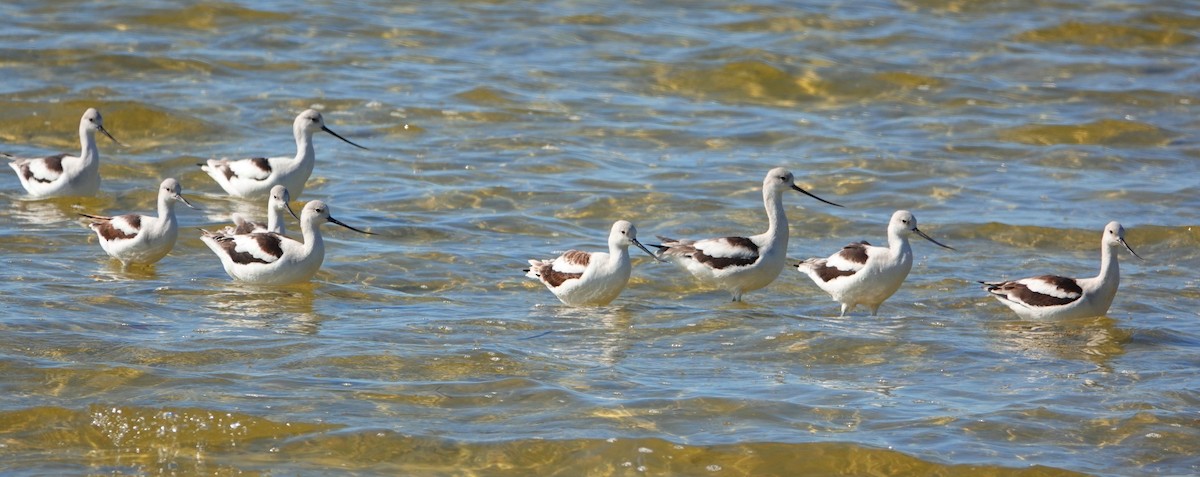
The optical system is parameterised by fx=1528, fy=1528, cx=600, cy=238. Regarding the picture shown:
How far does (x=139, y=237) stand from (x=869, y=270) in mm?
5268

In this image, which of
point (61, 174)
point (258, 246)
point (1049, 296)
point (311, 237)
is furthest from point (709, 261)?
point (61, 174)

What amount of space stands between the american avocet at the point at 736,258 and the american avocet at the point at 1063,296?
163 cm

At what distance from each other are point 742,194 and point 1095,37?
28.7ft

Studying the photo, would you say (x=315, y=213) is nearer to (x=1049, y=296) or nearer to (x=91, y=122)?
(x=91, y=122)

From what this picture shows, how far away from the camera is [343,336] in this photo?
9594 mm

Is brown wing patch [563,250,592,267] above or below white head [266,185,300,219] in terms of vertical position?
below

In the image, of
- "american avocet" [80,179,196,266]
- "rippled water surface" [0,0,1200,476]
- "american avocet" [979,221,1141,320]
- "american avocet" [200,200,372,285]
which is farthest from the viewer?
"american avocet" [80,179,196,266]

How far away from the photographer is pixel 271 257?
1080 cm

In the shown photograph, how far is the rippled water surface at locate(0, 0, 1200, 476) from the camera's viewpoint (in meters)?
7.93

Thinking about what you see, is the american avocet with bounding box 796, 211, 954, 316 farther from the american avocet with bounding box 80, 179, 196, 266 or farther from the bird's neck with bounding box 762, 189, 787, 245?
the american avocet with bounding box 80, 179, 196, 266

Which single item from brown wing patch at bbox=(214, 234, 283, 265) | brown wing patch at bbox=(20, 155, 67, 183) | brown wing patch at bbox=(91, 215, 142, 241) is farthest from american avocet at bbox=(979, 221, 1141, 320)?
brown wing patch at bbox=(20, 155, 67, 183)

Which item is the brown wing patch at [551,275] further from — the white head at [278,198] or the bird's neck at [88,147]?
the bird's neck at [88,147]

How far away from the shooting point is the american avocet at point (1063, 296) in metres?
10.4

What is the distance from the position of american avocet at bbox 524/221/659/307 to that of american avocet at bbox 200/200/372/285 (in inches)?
65.6
